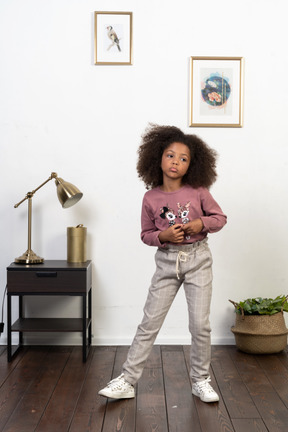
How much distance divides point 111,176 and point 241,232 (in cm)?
83

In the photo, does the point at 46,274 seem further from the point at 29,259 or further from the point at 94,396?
the point at 94,396

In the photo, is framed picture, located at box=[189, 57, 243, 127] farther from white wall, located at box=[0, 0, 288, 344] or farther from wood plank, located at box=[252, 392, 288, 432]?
wood plank, located at box=[252, 392, 288, 432]

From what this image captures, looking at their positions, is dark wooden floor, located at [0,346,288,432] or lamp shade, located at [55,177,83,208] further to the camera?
lamp shade, located at [55,177,83,208]

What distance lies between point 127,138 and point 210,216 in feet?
3.54

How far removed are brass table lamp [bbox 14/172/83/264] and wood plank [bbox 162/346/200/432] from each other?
0.89 m

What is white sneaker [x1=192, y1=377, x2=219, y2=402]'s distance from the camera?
222 cm

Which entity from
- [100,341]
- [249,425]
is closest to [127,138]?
[100,341]

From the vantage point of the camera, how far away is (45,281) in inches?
113

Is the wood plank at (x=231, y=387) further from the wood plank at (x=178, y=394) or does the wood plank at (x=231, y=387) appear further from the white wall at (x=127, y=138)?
the white wall at (x=127, y=138)

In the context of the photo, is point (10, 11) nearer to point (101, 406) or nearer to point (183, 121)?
point (183, 121)

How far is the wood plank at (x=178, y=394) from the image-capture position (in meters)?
2.03

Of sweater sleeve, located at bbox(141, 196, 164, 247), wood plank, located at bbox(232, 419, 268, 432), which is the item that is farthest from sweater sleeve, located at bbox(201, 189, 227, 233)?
wood plank, located at bbox(232, 419, 268, 432)

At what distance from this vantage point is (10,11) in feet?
10.3

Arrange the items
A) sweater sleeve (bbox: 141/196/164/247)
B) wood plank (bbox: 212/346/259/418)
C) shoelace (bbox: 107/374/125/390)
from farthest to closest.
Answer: sweater sleeve (bbox: 141/196/164/247)
shoelace (bbox: 107/374/125/390)
wood plank (bbox: 212/346/259/418)
